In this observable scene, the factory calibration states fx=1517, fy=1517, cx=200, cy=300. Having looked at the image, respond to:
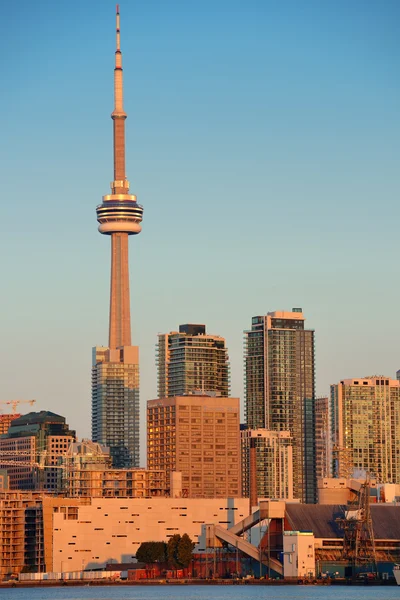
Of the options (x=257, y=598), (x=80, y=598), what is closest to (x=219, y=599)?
(x=257, y=598)

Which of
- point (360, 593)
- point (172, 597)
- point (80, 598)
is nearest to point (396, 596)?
point (360, 593)

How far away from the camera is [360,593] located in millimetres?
198750

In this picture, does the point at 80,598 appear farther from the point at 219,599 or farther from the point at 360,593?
the point at 360,593

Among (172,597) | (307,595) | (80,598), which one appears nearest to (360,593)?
(307,595)

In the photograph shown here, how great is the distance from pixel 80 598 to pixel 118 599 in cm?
912

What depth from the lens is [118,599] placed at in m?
192

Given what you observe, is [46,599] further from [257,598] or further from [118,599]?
[257,598]

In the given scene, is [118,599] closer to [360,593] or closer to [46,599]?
[46,599]

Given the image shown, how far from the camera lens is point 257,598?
189 meters

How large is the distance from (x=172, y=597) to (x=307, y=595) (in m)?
17.9

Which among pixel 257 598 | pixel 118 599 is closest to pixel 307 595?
pixel 257 598

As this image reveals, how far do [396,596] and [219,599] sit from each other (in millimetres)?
21934

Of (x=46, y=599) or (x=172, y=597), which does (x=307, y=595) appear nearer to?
(x=172, y=597)

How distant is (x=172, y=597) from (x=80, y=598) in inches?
479
